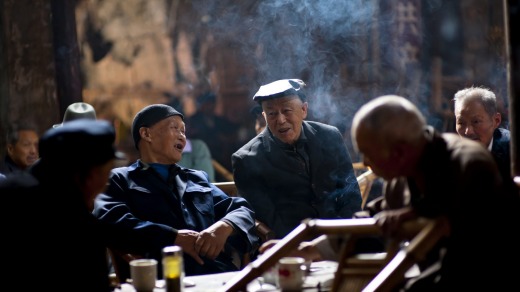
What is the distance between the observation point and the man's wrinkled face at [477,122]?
6090 millimetres

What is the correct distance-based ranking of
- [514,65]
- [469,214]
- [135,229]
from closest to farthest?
1. [469,214]
2. [514,65]
3. [135,229]

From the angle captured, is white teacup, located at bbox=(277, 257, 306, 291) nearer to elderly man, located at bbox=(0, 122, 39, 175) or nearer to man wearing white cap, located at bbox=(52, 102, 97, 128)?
elderly man, located at bbox=(0, 122, 39, 175)

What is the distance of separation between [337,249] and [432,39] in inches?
282

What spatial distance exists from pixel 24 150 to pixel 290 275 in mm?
3992

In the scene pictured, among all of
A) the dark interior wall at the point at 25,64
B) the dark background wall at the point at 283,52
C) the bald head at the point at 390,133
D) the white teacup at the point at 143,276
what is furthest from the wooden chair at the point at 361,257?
the dark interior wall at the point at 25,64

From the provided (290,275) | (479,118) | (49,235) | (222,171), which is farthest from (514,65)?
(222,171)

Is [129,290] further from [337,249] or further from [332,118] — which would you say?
[332,118]

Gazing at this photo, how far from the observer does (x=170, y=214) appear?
18.2 feet

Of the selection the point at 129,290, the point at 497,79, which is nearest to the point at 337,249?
the point at 129,290

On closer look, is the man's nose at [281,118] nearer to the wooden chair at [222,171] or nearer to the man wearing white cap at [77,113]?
the man wearing white cap at [77,113]

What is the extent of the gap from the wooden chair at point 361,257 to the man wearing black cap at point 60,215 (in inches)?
28.3

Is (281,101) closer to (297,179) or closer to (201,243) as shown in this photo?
(297,179)

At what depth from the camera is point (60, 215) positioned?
3.46 metres

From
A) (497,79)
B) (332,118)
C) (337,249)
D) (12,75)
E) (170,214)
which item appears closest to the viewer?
(337,249)
